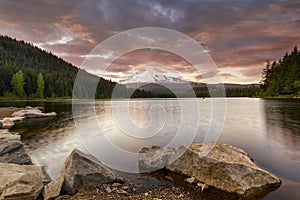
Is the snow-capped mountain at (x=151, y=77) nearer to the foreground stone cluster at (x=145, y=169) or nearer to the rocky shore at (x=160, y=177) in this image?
the foreground stone cluster at (x=145, y=169)

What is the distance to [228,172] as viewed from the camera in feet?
31.2

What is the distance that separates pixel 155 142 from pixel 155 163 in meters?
7.72

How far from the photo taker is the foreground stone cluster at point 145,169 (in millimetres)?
8047

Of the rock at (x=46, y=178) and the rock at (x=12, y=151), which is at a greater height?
the rock at (x=12, y=151)

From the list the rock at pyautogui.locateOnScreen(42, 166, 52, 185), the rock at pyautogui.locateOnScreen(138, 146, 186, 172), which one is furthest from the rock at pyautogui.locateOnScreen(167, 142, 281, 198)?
the rock at pyautogui.locateOnScreen(42, 166, 52, 185)

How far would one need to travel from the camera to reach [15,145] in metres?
12.4

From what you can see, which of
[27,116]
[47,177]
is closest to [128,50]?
[47,177]

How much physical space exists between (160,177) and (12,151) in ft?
27.0

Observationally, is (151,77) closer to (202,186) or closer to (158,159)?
(158,159)

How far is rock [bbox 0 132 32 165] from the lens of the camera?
37.7 feet

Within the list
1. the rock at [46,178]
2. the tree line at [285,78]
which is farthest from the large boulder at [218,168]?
the tree line at [285,78]

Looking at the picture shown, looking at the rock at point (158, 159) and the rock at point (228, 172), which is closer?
the rock at point (228, 172)

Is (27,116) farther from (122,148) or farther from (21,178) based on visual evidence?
(21,178)

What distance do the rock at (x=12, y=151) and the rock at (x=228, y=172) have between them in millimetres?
8449
